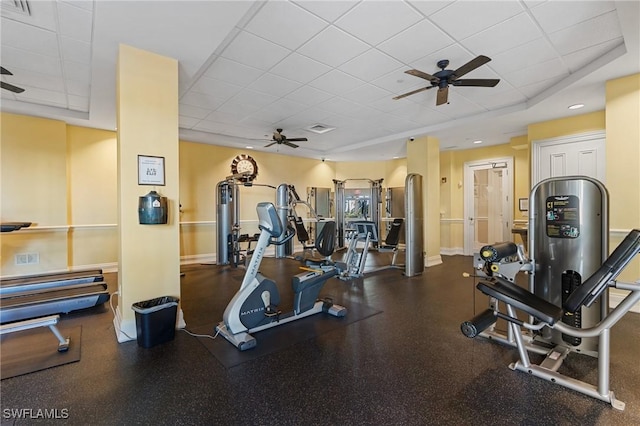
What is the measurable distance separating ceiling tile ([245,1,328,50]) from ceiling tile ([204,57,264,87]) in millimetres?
676

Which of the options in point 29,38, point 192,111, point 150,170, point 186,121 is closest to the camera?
point 29,38

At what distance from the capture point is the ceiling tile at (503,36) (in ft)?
8.29

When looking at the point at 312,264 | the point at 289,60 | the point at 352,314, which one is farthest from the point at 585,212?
the point at 289,60

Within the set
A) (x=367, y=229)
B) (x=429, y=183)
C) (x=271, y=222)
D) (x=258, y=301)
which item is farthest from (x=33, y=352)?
(x=429, y=183)

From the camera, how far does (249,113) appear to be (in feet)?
16.1

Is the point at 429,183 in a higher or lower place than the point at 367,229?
higher

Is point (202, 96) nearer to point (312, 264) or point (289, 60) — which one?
point (289, 60)

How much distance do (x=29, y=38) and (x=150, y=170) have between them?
159cm

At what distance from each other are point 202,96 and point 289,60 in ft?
5.58

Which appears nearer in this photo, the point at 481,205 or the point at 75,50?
the point at 75,50

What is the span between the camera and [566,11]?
2377 mm

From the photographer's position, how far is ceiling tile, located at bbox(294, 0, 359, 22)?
2.23 meters

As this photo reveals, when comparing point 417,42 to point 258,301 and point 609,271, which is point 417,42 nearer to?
point 609,271

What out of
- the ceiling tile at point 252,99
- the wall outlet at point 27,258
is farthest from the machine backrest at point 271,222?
the wall outlet at point 27,258
